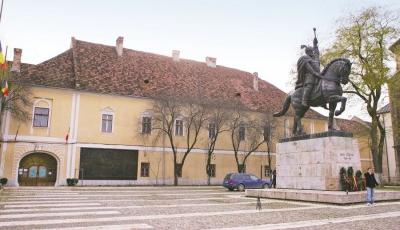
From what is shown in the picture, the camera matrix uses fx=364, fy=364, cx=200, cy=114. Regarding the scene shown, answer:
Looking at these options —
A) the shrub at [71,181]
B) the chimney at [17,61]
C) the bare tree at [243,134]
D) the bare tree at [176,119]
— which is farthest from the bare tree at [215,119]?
the chimney at [17,61]

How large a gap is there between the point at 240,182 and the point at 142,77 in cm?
1567

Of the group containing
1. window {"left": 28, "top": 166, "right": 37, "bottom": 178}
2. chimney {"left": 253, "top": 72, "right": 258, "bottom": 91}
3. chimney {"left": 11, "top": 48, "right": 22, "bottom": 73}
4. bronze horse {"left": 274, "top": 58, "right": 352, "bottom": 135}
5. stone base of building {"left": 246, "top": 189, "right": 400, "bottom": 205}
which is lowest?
stone base of building {"left": 246, "top": 189, "right": 400, "bottom": 205}

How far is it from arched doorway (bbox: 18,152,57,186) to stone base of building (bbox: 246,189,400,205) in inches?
778

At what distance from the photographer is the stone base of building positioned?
13589 mm

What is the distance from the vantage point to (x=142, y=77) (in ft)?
120

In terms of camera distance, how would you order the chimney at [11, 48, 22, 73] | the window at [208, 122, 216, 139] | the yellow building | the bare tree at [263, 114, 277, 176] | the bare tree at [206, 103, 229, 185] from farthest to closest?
the bare tree at [263, 114, 277, 176] < the window at [208, 122, 216, 139] < the bare tree at [206, 103, 229, 185] < the chimney at [11, 48, 22, 73] < the yellow building

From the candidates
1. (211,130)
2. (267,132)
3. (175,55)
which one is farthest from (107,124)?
(267,132)

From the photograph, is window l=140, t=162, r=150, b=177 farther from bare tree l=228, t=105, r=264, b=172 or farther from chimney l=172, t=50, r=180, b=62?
chimney l=172, t=50, r=180, b=62

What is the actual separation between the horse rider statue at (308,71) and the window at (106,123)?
2041 centimetres

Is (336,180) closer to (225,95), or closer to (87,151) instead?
(87,151)

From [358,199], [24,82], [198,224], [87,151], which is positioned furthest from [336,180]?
[24,82]

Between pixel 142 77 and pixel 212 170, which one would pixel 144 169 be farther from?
pixel 142 77

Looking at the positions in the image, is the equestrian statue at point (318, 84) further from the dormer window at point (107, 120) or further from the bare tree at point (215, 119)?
the dormer window at point (107, 120)

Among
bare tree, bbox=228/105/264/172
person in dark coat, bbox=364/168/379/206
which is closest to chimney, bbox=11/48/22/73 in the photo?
bare tree, bbox=228/105/264/172
